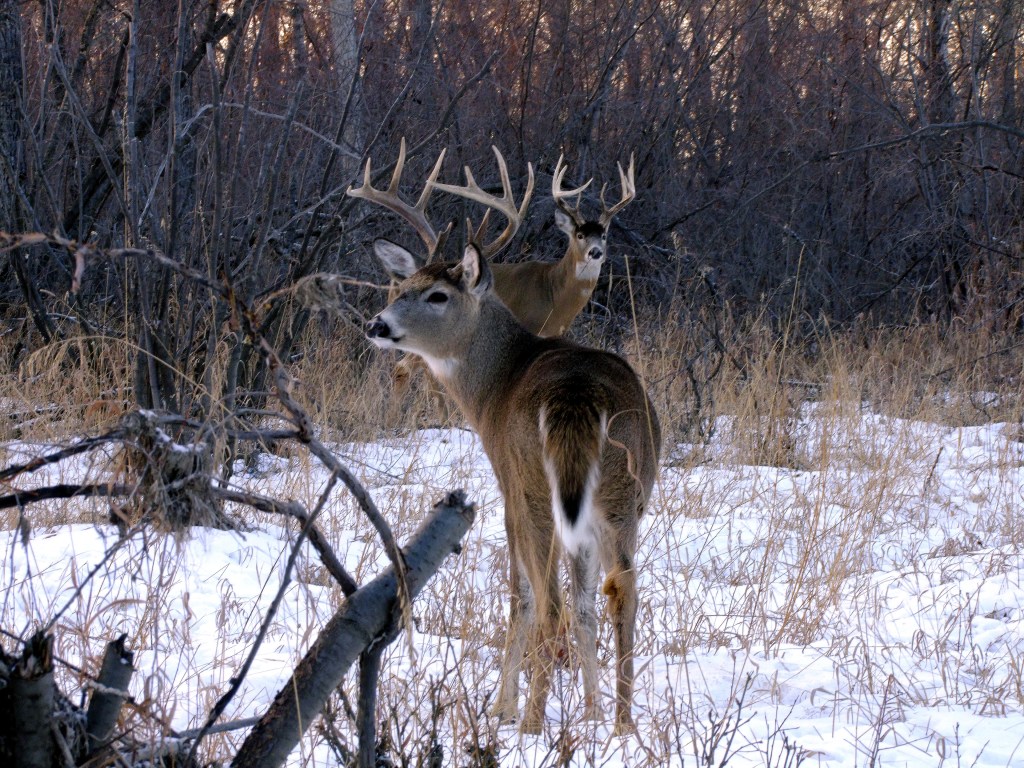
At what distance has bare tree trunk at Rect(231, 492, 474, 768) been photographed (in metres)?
1.98

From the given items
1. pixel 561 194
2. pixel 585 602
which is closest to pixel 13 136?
pixel 561 194

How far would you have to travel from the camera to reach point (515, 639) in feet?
13.1

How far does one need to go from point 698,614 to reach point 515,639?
767 millimetres

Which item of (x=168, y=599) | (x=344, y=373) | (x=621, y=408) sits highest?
(x=344, y=373)

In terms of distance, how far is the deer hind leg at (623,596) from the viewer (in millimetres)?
3660

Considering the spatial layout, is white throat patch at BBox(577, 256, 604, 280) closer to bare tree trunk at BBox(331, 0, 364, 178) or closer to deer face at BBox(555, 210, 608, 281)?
deer face at BBox(555, 210, 608, 281)

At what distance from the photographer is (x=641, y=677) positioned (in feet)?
12.9

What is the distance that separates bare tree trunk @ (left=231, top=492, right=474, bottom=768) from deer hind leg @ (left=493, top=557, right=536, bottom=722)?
1.63 metres

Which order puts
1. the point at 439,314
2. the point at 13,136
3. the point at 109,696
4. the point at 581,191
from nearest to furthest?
the point at 109,696 < the point at 439,314 < the point at 13,136 < the point at 581,191

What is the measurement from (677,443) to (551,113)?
181 inches

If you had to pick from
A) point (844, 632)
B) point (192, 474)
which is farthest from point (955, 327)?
point (192, 474)

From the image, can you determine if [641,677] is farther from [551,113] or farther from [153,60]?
[551,113]

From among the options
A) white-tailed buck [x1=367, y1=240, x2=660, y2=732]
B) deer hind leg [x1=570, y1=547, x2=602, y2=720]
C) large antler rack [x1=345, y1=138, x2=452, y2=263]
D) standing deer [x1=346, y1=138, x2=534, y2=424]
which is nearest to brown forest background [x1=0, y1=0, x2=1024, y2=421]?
standing deer [x1=346, y1=138, x2=534, y2=424]

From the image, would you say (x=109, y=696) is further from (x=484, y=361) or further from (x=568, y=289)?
(x=568, y=289)
